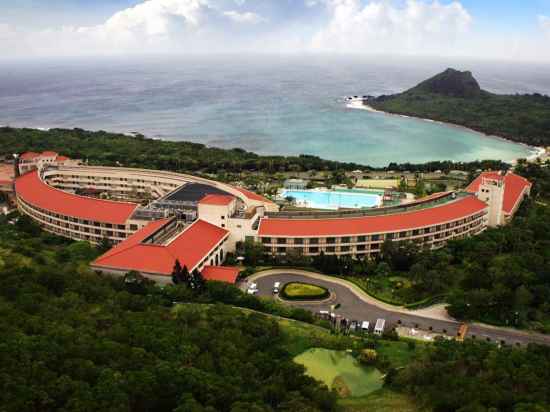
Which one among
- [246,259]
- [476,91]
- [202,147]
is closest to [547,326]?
[246,259]

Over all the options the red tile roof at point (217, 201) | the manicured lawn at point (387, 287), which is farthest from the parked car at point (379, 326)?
the red tile roof at point (217, 201)

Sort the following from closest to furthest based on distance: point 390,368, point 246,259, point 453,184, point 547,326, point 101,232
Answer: point 390,368 → point 547,326 → point 246,259 → point 101,232 → point 453,184

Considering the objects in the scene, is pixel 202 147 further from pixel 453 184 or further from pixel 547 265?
pixel 547 265

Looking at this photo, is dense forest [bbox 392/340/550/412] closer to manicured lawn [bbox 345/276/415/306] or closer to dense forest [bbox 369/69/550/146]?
manicured lawn [bbox 345/276/415/306]

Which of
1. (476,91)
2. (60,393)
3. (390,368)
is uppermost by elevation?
(476,91)

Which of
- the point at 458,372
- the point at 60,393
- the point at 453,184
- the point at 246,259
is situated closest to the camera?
the point at 60,393

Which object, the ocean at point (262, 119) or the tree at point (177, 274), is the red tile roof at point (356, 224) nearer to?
the tree at point (177, 274)
